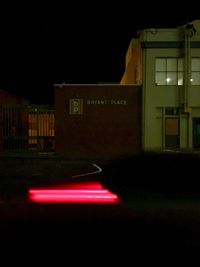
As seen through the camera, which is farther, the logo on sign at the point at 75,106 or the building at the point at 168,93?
the logo on sign at the point at 75,106

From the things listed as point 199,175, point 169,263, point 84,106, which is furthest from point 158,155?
point 84,106

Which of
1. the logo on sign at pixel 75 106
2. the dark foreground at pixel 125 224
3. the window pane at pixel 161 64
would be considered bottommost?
the dark foreground at pixel 125 224

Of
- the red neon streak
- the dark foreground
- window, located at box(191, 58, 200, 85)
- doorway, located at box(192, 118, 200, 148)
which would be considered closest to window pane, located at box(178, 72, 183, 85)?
window, located at box(191, 58, 200, 85)

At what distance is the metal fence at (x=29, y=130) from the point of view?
34.3 metres

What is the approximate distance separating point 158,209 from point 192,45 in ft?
89.4

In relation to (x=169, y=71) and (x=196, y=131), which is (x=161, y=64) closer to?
(x=169, y=71)

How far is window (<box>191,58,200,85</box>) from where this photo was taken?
33250 millimetres

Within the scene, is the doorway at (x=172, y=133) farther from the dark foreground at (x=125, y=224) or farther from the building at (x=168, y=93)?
the dark foreground at (x=125, y=224)

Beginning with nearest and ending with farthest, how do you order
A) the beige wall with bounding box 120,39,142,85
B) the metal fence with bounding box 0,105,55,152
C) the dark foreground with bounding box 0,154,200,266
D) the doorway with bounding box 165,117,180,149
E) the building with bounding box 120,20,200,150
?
the dark foreground with bounding box 0,154,200,266
the building with bounding box 120,20,200,150
the doorway with bounding box 165,117,180,149
the metal fence with bounding box 0,105,55,152
the beige wall with bounding box 120,39,142,85

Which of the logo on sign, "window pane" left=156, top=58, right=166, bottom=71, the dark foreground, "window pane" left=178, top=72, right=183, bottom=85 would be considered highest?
"window pane" left=156, top=58, right=166, bottom=71

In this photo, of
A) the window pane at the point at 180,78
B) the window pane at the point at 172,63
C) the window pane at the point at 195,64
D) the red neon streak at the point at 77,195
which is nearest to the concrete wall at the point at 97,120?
the window pane at the point at 172,63

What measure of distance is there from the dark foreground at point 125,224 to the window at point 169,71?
26808mm

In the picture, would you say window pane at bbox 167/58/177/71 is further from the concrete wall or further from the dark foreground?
the dark foreground

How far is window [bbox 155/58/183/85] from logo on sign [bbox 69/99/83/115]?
4.78m
